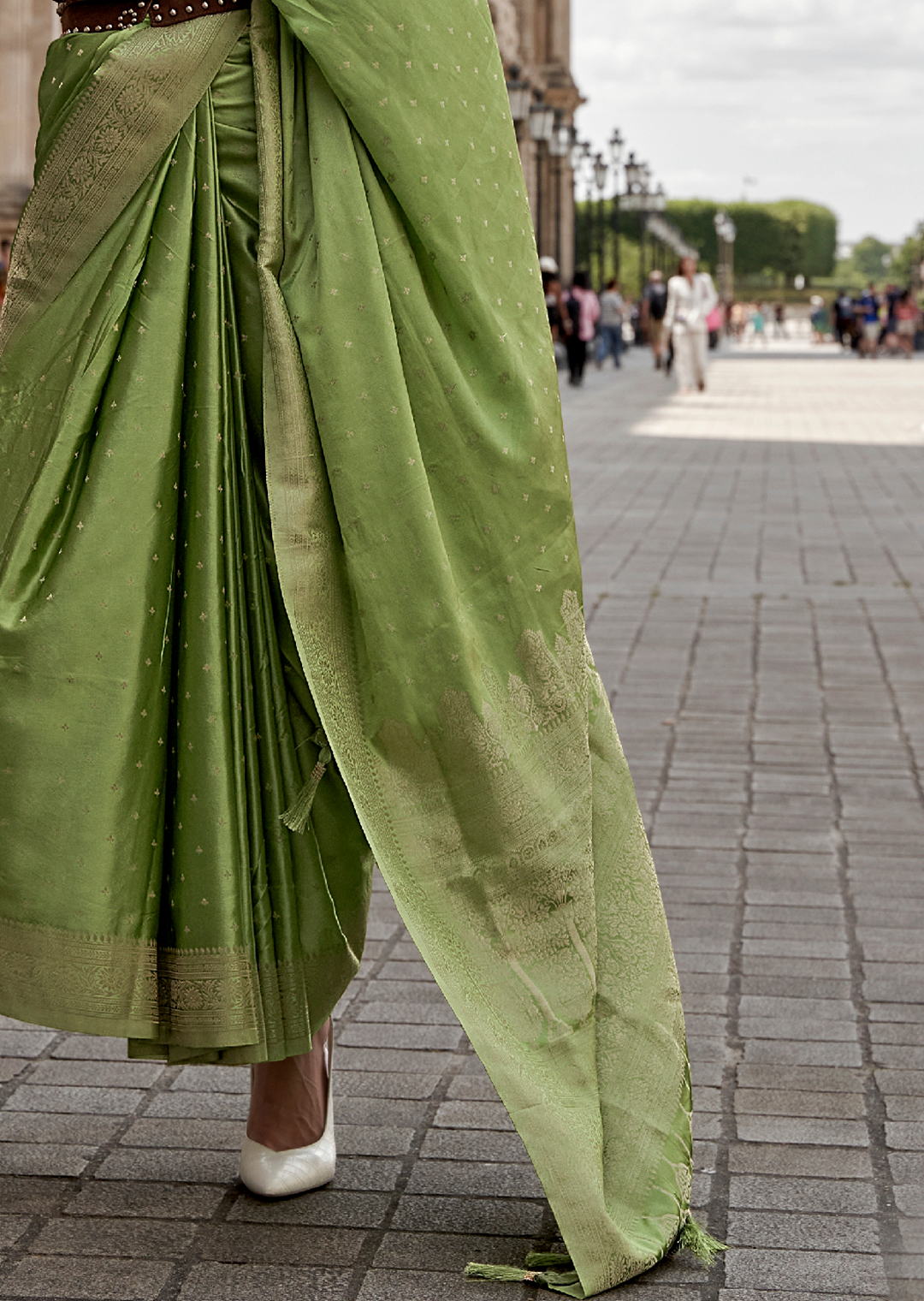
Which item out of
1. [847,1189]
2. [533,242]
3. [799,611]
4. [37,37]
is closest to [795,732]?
[799,611]

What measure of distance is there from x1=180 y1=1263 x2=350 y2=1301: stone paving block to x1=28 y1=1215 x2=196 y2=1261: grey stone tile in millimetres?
78

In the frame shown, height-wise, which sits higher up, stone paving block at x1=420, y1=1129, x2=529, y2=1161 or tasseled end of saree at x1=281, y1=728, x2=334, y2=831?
tasseled end of saree at x1=281, y1=728, x2=334, y2=831

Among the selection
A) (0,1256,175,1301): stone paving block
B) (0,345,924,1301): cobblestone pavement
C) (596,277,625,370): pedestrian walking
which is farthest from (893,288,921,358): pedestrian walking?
(0,1256,175,1301): stone paving block

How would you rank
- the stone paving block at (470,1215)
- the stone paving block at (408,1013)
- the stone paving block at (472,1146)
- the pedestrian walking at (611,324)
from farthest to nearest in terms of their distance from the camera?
the pedestrian walking at (611,324) → the stone paving block at (408,1013) → the stone paving block at (472,1146) → the stone paving block at (470,1215)

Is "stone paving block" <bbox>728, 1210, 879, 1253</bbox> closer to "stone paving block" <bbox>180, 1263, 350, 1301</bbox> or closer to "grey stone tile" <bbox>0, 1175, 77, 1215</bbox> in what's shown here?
"stone paving block" <bbox>180, 1263, 350, 1301</bbox>

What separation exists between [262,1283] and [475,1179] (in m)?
0.41

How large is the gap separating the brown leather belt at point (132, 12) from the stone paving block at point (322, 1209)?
4.98ft

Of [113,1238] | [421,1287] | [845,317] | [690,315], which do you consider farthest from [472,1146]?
[845,317]

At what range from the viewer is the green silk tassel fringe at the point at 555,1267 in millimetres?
2283

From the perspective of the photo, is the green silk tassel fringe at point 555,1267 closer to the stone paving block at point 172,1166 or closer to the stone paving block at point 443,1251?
the stone paving block at point 443,1251

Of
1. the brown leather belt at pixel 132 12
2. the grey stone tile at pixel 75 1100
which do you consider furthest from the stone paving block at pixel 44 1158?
the brown leather belt at pixel 132 12

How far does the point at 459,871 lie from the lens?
2.24m

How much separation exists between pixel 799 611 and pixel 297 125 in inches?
221

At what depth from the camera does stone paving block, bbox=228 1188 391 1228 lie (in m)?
2.47
